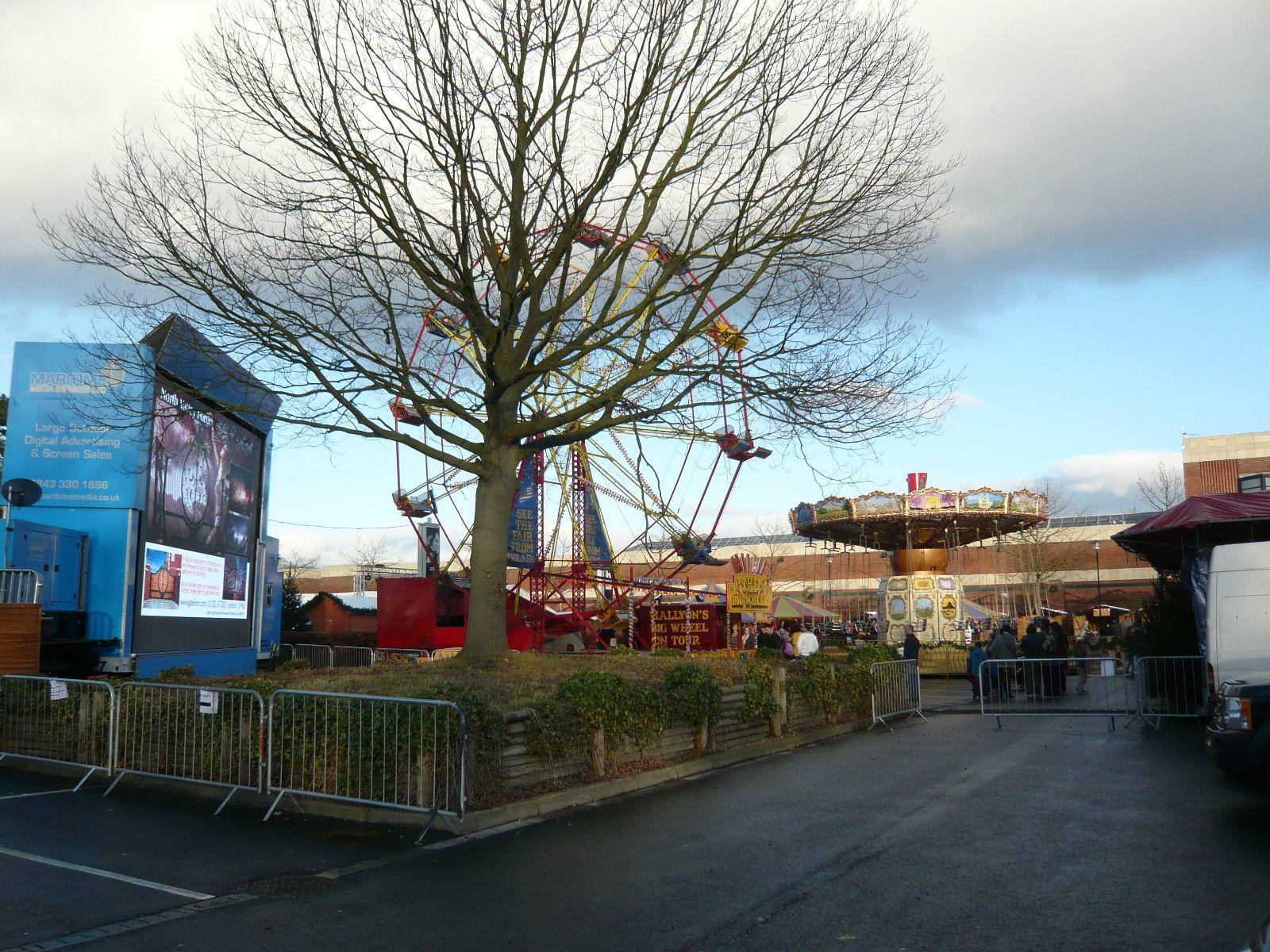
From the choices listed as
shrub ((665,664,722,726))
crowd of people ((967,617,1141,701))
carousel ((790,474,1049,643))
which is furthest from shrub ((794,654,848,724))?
carousel ((790,474,1049,643))

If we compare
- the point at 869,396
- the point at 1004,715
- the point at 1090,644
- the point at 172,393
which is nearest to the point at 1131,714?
the point at 1004,715

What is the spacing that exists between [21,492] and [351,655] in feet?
42.9

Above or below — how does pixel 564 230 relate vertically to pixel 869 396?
above

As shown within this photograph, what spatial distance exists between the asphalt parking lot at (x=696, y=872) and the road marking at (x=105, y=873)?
0.03m

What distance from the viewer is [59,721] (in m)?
10.7

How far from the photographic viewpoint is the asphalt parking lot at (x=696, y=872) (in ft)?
18.2

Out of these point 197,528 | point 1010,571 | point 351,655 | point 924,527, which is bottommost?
point 351,655

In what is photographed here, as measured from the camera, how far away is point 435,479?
82.6 ft

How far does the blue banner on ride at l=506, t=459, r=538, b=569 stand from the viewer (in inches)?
922

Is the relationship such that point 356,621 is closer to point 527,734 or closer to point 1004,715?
point 1004,715

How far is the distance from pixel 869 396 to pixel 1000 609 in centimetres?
6128

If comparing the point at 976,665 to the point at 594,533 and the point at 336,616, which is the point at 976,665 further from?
the point at 336,616

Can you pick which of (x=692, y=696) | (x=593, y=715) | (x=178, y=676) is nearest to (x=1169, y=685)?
(x=692, y=696)

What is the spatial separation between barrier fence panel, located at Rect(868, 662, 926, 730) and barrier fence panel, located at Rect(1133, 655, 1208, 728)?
3.42 m
